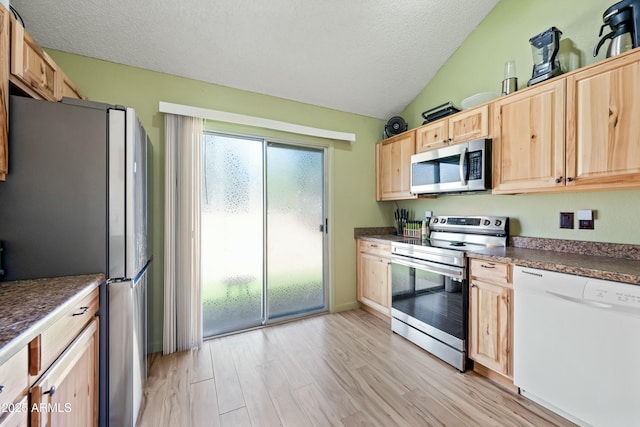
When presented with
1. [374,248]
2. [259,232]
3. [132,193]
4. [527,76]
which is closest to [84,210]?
[132,193]

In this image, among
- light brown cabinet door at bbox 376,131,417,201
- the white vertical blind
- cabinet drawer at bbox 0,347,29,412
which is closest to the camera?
cabinet drawer at bbox 0,347,29,412

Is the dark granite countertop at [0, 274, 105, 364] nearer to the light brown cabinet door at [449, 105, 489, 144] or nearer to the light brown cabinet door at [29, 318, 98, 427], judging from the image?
the light brown cabinet door at [29, 318, 98, 427]

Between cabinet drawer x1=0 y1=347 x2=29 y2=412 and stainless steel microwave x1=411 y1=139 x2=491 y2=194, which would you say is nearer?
cabinet drawer x1=0 y1=347 x2=29 y2=412

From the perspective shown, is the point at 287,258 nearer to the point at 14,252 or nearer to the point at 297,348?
the point at 297,348

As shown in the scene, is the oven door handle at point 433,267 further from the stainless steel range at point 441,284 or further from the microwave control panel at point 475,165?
the microwave control panel at point 475,165

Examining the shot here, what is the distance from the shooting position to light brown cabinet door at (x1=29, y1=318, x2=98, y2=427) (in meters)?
0.85

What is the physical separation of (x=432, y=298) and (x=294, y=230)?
161 cm

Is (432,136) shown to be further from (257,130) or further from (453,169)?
(257,130)

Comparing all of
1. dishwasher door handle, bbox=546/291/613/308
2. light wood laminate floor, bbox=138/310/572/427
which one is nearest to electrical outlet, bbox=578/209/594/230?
dishwasher door handle, bbox=546/291/613/308

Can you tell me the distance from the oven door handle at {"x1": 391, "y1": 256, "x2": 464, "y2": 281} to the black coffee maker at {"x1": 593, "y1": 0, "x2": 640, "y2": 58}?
1666mm

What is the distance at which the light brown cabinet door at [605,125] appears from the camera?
57.3 inches

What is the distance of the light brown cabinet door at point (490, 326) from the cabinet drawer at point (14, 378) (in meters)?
2.38

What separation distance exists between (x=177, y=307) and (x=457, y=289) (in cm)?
241

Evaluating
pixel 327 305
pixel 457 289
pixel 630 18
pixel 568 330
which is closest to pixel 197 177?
pixel 327 305
